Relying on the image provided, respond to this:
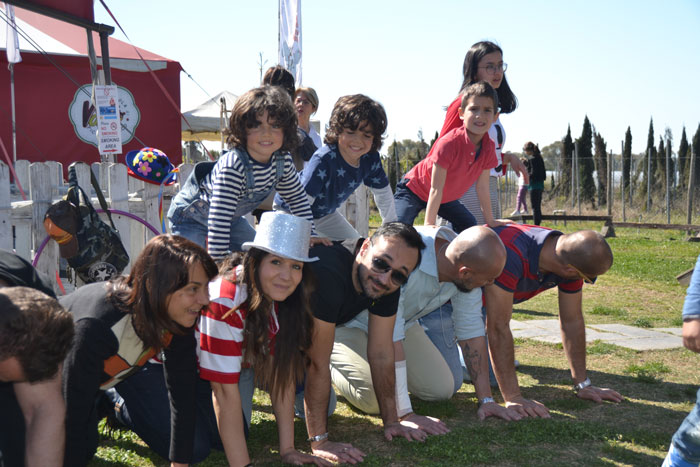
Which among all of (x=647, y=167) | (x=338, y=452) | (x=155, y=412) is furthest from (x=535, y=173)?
(x=155, y=412)

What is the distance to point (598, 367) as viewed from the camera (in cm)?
461

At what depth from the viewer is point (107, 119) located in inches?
255

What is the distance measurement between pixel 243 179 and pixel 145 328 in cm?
121

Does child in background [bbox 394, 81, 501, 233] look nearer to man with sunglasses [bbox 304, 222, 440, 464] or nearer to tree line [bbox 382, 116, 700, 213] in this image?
man with sunglasses [bbox 304, 222, 440, 464]

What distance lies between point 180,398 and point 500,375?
1.83m

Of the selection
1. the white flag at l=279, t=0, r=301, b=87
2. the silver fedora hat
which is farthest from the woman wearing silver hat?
the white flag at l=279, t=0, r=301, b=87

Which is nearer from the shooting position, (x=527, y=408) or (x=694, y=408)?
(x=694, y=408)

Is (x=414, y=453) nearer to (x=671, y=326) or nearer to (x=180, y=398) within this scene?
(x=180, y=398)

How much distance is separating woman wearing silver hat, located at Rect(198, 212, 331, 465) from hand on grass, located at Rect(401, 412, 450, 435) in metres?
0.65

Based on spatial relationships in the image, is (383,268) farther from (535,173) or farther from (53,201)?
(535,173)

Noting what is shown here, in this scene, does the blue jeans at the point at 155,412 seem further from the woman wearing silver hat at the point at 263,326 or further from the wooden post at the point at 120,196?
the wooden post at the point at 120,196

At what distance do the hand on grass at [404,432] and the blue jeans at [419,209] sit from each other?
5.78ft

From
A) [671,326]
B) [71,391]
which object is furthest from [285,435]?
[671,326]

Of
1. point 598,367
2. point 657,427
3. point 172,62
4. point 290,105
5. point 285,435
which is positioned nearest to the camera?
point 285,435
